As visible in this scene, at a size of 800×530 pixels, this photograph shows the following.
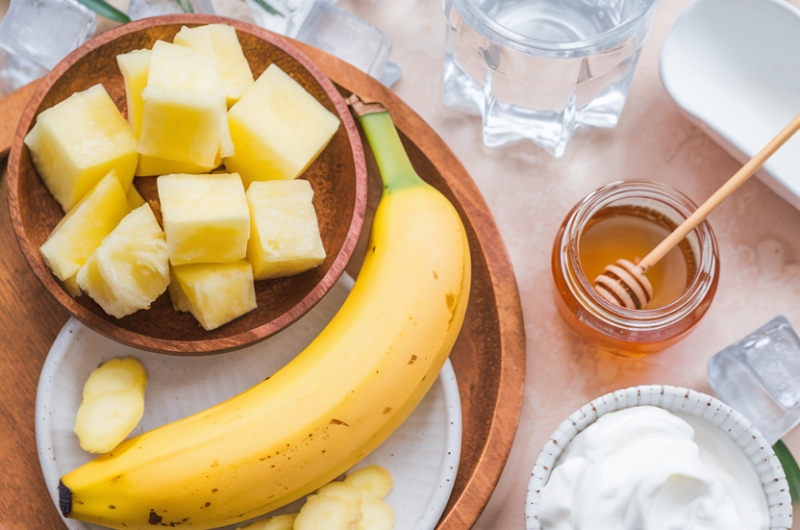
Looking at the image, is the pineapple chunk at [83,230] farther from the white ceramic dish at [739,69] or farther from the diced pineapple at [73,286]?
the white ceramic dish at [739,69]

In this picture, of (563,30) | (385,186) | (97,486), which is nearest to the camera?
(97,486)

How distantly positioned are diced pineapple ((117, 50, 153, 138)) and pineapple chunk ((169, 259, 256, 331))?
0.59ft

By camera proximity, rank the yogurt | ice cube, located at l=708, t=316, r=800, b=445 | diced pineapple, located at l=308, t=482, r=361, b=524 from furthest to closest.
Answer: ice cube, located at l=708, t=316, r=800, b=445 < diced pineapple, located at l=308, t=482, r=361, b=524 < the yogurt

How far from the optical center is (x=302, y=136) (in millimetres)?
769

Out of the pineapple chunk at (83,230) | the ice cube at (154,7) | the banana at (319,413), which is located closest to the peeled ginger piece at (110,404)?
the banana at (319,413)

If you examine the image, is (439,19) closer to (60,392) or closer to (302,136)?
(302,136)

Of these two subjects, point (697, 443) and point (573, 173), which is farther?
point (573, 173)

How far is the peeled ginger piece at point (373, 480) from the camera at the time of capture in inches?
30.8

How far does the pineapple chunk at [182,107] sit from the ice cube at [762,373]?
2.37ft

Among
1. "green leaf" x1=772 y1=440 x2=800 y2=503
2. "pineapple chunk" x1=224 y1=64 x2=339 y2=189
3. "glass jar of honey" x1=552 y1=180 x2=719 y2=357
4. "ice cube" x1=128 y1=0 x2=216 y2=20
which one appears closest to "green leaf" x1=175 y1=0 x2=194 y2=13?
"ice cube" x1=128 y1=0 x2=216 y2=20

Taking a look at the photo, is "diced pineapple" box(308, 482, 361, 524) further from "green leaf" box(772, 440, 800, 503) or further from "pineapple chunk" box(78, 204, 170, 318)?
"green leaf" box(772, 440, 800, 503)

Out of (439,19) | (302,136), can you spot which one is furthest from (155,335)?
(439,19)

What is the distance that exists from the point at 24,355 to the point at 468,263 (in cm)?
57

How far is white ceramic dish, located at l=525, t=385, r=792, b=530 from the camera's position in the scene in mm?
690
